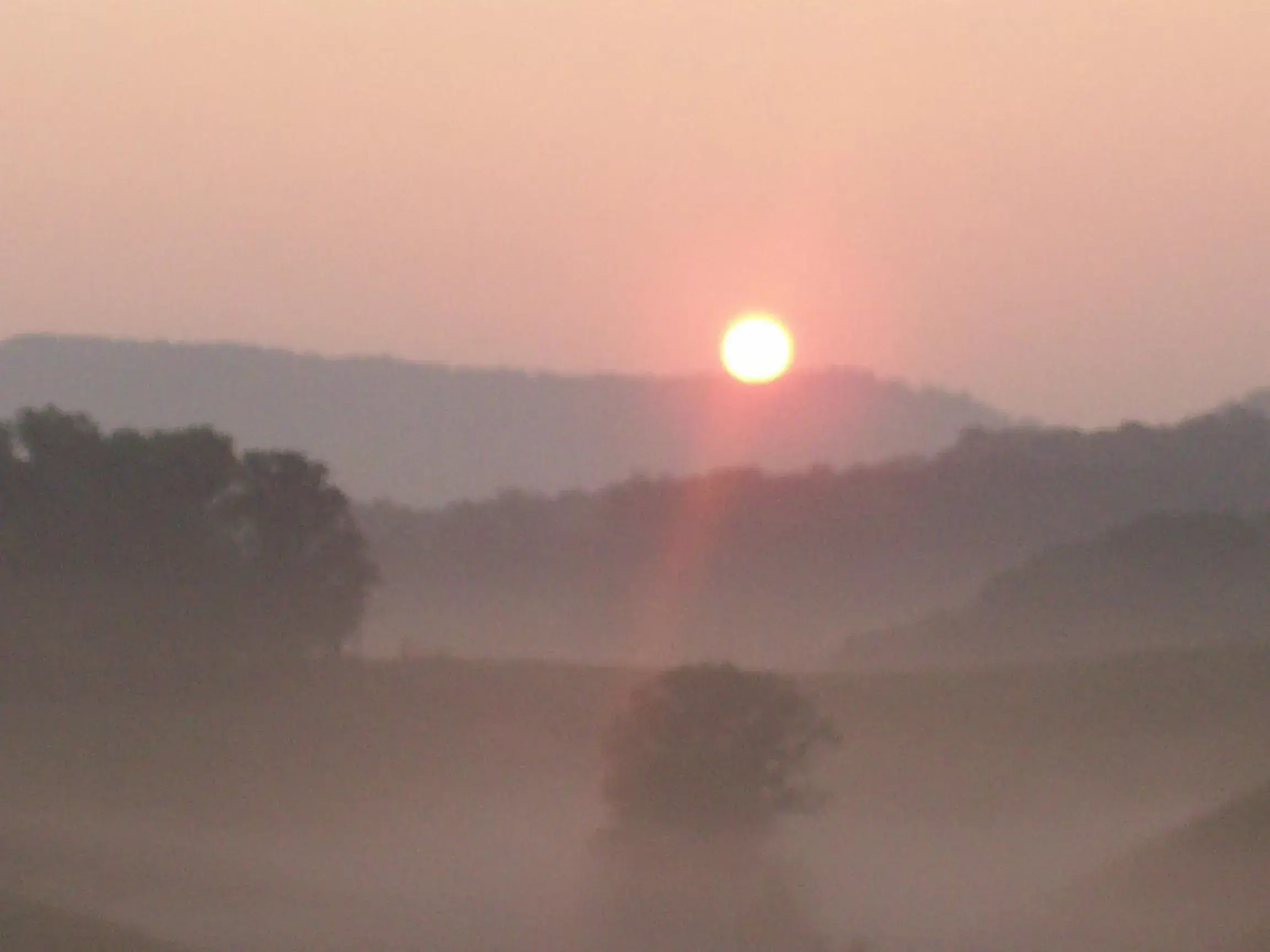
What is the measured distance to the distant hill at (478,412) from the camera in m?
81.6

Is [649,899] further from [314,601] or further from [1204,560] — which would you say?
[1204,560]

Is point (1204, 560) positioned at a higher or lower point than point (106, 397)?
lower

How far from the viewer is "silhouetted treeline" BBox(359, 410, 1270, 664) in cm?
6175

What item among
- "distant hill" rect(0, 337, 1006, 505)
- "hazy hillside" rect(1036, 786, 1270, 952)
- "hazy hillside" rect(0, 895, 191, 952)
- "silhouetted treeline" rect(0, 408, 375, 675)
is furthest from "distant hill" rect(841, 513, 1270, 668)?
"hazy hillside" rect(0, 895, 191, 952)

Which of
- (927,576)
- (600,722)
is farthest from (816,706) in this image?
(927,576)

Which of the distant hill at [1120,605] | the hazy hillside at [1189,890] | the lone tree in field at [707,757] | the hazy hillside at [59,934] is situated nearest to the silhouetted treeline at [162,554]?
the lone tree in field at [707,757]

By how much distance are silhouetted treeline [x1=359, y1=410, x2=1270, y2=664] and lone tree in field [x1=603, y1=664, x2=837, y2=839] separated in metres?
18.1

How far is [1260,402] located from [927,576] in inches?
482

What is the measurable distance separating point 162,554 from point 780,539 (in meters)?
29.0

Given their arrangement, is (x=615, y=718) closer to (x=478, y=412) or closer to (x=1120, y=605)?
(x=1120, y=605)

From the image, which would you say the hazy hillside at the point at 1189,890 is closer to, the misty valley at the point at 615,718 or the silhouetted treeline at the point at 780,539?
the misty valley at the point at 615,718

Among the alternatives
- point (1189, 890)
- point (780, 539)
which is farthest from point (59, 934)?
point (780, 539)

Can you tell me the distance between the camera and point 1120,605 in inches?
2483

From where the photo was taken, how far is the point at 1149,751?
47.7m
